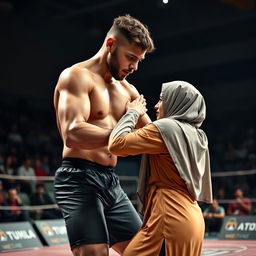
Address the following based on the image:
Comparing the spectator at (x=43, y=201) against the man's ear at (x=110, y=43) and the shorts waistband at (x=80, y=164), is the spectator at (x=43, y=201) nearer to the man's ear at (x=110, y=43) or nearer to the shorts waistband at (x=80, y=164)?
the shorts waistband at (x=80, y=164)

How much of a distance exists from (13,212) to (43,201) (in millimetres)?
541

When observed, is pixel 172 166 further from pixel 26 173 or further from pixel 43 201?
pixel 26 173

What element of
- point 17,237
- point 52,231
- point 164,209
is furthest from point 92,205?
point 52,231

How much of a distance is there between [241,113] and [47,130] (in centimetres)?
499

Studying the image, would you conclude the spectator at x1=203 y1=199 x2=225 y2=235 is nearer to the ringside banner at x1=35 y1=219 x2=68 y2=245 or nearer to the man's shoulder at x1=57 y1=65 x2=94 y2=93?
the ringside banner at x1=35 y1=219 x2=68 y2=245

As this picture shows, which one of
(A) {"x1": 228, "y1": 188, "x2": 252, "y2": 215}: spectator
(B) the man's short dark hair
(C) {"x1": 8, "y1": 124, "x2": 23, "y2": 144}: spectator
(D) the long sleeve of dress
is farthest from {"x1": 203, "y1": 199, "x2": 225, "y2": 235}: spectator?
(D) the long sleeve of dress

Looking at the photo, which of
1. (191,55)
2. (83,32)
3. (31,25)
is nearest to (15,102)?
(31,25)

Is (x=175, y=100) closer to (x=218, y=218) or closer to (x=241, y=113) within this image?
(x=218, y=218)

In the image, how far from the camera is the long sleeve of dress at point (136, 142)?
1919 mm

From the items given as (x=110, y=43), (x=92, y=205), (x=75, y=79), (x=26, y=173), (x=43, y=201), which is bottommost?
(x=43, y=201)

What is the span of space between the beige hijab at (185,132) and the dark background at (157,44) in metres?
9.20

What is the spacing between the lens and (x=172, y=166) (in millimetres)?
1981

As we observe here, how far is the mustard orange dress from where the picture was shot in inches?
75.7

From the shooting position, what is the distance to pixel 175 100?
2.01 metres
